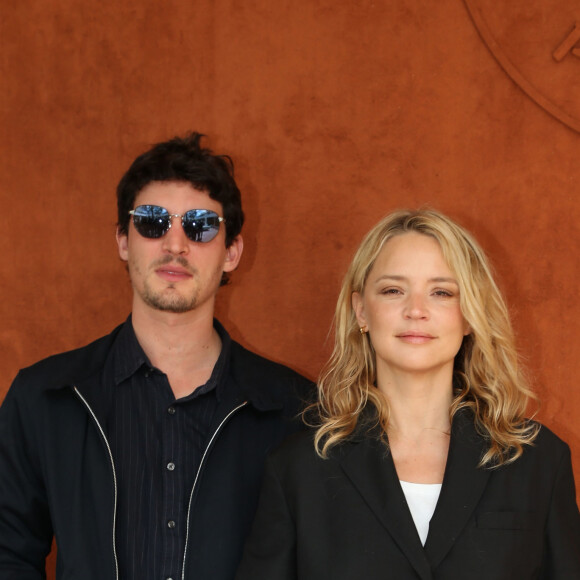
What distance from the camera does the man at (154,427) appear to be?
2375 mm

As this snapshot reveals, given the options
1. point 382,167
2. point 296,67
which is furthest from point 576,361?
point 296,67

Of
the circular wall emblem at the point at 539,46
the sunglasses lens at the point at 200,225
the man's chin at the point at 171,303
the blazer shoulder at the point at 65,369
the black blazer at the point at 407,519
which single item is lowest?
the black blazer at the point at 407,519

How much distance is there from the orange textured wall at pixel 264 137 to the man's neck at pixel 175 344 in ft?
2.12

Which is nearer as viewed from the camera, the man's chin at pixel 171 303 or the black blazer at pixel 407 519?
the black blazer at pixel 407 519

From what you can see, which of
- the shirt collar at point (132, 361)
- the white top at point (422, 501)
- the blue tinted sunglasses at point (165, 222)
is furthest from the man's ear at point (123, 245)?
the white top at point (422, 501)

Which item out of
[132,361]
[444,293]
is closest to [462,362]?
[444,293]

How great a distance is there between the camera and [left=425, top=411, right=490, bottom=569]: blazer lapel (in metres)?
2.05

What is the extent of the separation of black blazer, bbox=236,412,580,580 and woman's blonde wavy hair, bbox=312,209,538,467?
5cm

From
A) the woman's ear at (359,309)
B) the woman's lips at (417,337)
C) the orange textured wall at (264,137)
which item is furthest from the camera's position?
the orange textured wall at (264,137)

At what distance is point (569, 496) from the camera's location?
7.30ft

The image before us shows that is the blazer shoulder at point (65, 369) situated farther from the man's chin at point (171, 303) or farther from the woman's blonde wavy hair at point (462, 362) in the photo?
the woman's blonde wavy hair at point (462, 362)

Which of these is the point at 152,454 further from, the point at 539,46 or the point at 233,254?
the point at 539,46

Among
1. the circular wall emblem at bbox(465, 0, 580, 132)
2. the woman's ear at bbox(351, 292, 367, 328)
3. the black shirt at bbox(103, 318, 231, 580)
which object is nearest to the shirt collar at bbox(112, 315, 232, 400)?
the black shirt at bbox(103, 318, 231, 580)

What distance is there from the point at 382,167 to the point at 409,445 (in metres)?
1.35
